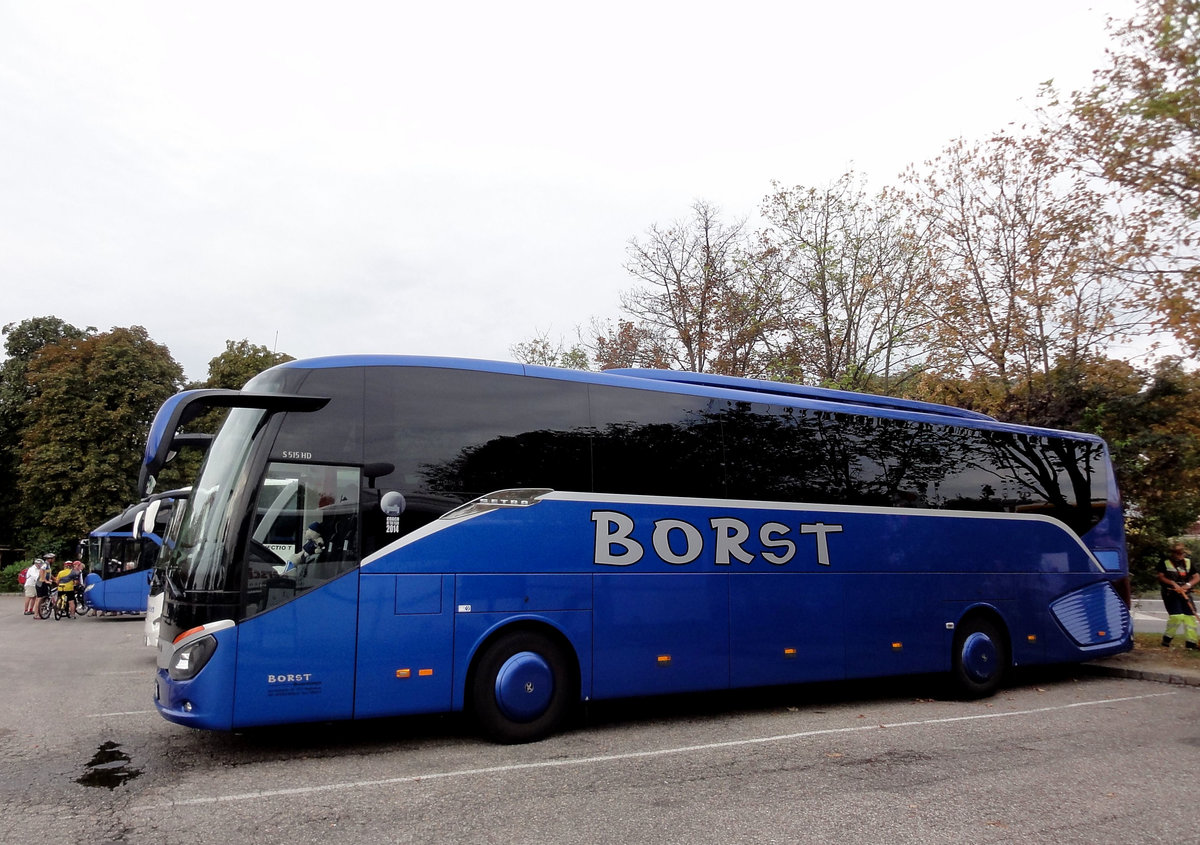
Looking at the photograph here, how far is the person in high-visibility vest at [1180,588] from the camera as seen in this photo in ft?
45.4

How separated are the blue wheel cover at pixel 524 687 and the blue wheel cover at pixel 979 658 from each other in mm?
5960

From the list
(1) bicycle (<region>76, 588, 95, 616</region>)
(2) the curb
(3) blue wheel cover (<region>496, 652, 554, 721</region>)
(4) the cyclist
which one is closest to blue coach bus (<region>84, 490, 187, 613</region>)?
(4) the cyclist

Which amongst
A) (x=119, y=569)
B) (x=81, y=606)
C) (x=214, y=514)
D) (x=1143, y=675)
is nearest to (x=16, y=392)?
(x=81, y=606)

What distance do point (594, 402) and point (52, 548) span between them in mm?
46837

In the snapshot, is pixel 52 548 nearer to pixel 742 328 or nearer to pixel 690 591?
pixel 742 328

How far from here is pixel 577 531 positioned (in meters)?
8.25

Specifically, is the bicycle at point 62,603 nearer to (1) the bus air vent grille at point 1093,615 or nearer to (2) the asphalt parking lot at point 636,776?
(2) the asphalt parking lot at point 636,776

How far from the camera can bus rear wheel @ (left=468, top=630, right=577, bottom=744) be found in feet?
25.1

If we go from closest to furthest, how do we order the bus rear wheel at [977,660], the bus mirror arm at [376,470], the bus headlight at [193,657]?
the bus headlight at [193,657]
the bus mirror arm at [376,470]
the bus rear wheel at [977,660]

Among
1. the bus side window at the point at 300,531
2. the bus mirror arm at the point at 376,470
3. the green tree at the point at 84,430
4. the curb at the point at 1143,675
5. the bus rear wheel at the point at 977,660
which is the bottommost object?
the curb at the point at 1143,675

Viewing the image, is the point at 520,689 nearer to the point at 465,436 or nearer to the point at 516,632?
the point at 516,632

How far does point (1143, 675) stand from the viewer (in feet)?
40.8

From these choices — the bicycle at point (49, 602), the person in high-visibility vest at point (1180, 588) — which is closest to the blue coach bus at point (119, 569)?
the bicycle at point (49, 602)

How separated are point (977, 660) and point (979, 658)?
0.05 metres
